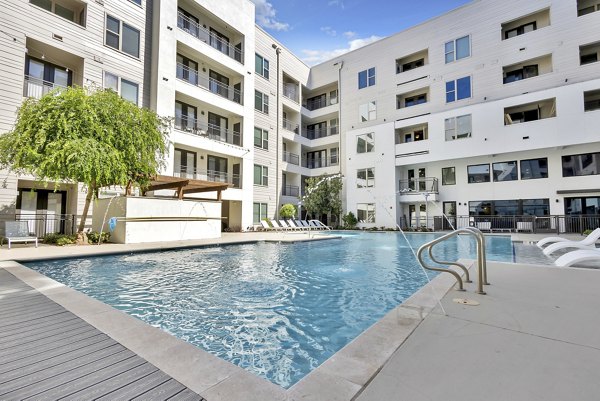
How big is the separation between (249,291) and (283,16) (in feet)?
71.4

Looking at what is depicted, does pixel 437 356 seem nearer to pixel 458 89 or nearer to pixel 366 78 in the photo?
pixel 458 89

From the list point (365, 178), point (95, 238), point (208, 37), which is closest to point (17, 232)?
point (95, 238)

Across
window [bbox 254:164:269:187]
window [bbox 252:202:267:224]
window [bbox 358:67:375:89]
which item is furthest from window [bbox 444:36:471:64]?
window [bbox 252:202:267:224]

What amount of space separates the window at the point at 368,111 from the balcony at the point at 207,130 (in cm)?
1129

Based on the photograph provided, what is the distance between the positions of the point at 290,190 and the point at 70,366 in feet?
80.7

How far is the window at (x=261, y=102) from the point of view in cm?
2324

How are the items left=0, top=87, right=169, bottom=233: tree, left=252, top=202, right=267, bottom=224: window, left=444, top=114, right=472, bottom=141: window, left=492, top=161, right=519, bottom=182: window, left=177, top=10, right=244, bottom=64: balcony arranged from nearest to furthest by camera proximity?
left=0, top=87, right=169, bottom=233: tree
left=177, top=10, right=244, bottom=64: balcony
left=492, top=161, right=519, bottom=182: window
left=444, top=114, right=472, bottom=141: window
left=252, top=202, right=267, bottom=224: window

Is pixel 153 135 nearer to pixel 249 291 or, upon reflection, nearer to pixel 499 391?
pixel 249 291

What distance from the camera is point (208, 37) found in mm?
19828

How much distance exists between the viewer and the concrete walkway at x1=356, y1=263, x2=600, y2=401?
5.97ft

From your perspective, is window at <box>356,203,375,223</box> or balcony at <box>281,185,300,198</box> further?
balcony at <box>281,185,300,198</box>

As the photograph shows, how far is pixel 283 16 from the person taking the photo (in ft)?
70.1

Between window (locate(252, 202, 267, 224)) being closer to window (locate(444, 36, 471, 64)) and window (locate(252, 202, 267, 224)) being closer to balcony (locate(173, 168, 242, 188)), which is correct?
balcony (locate(173, 168, 242, 188))

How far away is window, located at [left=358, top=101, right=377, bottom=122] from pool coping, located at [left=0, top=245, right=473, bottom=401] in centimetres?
2415
